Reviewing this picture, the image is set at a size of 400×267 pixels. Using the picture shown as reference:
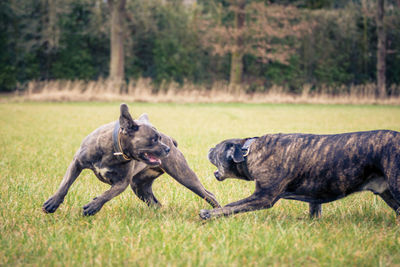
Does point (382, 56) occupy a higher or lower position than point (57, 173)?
higher

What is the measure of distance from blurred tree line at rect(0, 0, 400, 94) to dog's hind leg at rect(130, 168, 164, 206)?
2811 centimetres

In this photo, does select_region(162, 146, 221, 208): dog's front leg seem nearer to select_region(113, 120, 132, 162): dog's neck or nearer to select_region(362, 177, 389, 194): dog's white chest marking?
select_region(113, 120, 132, 162): dog's neck

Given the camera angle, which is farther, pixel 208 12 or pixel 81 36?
pixel 208 12

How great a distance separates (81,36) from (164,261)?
33946 mm

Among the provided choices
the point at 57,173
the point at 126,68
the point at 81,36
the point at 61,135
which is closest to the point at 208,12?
the point at 126,68

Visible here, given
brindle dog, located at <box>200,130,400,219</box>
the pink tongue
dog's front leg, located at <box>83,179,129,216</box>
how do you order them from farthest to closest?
1. the pink tongue
2. dog's front leg, located at <box>83,179,129,216</box>
3. brindle dog, located at <box>200,130,400,219</box>

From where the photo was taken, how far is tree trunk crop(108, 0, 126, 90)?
1067 inches

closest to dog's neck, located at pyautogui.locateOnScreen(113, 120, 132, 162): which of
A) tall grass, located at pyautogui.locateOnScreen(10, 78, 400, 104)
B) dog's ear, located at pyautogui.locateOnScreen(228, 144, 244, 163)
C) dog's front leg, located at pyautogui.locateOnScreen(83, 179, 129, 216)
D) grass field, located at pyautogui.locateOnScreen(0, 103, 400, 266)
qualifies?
dog's front leg, located at pyautogui.locateOnScreen(83, 179, 129, 216)

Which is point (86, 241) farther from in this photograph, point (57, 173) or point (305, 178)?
point (57, 173)

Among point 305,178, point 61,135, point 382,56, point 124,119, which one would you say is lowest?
point 61,135

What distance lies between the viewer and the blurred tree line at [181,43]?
32.0 meters

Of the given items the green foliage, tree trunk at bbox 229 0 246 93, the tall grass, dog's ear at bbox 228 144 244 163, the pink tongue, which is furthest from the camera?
the green foliage

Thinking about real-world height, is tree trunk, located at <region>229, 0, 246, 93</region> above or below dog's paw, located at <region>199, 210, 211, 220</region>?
above

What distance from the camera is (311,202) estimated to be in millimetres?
3713
